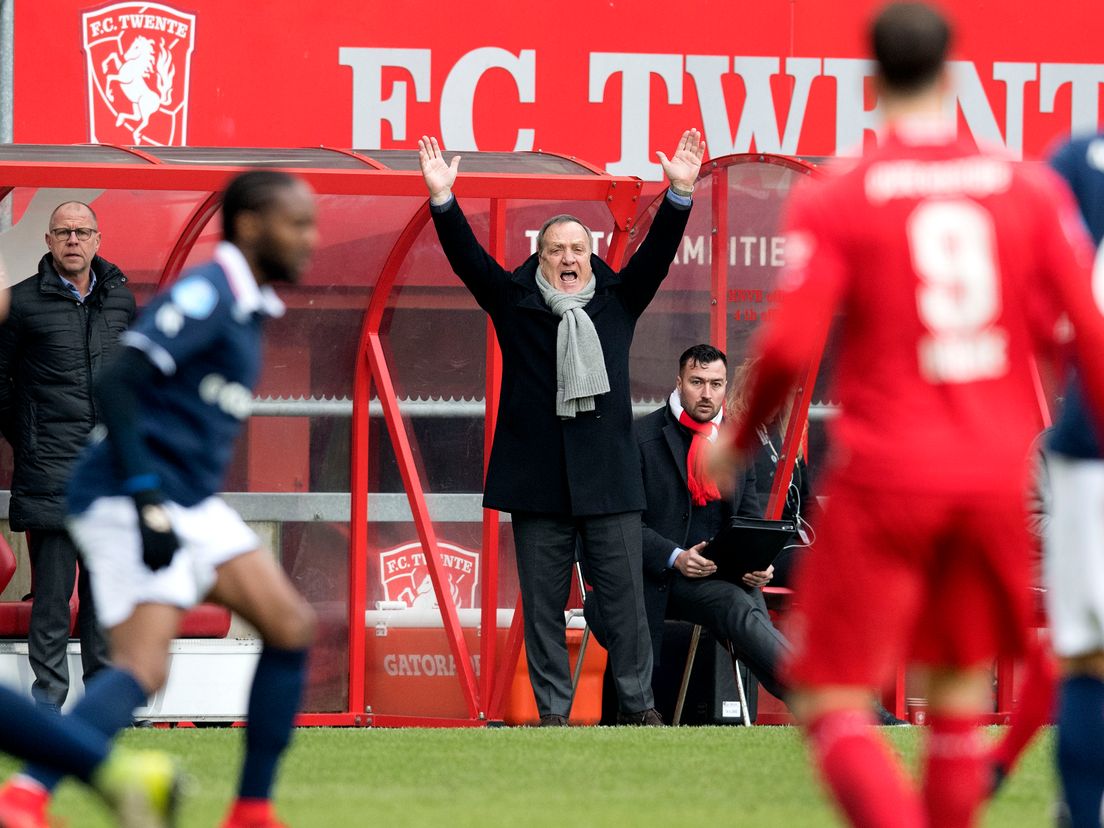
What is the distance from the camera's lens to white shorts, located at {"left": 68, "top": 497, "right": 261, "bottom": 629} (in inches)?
178

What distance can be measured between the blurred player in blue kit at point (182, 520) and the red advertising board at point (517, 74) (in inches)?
230

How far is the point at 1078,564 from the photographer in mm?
4164

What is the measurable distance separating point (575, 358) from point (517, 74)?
2.72 m

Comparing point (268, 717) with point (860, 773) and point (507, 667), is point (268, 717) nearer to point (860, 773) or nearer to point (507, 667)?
point (860, 773)

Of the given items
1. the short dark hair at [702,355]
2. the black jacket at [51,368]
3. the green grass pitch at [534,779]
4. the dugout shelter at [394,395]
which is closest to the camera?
the green grass pitch at [534,779]

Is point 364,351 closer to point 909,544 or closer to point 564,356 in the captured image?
point 564,356

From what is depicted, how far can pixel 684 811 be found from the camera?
223 inches

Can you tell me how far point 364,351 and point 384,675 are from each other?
61.1 inches

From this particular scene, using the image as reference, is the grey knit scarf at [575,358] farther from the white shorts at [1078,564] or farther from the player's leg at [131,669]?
the white shorts at [1078,564]

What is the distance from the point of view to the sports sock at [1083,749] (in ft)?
13.6

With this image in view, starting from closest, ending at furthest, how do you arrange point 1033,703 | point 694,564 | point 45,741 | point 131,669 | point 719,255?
point 45,741, point 131,669, point 1033,703, point 694,564, point 719,255

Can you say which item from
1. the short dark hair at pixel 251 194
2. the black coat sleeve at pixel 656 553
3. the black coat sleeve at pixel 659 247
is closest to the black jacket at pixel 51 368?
the black coat sleeve at pixel 659 247

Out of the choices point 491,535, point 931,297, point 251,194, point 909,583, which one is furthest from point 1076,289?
point 491,535

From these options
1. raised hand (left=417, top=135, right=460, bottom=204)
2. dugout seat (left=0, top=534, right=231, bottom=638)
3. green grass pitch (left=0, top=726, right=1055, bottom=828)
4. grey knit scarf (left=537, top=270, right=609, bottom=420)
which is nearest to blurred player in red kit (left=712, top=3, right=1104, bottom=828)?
green grass pitch (left=0, top=726, right=1055, bottom=828)
